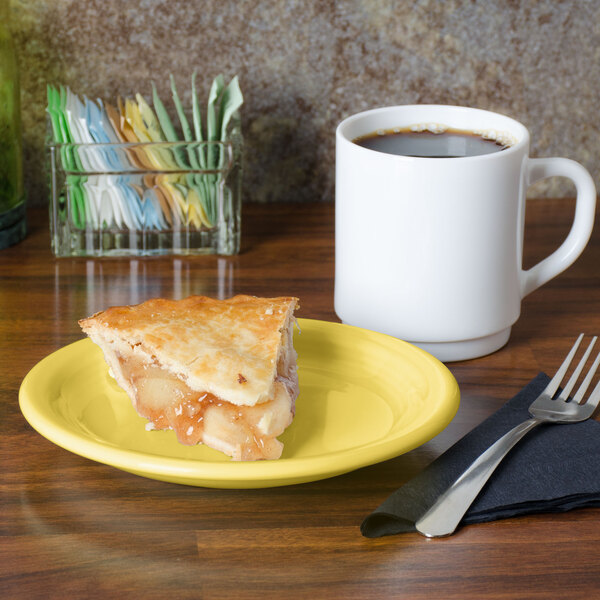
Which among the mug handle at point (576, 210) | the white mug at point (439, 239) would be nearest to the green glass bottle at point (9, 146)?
the white mug at point (439, 239)

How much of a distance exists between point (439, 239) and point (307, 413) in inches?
7.2

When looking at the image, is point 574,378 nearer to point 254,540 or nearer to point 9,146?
point 254,540

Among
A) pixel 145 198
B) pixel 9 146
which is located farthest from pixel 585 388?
pixel 9 146

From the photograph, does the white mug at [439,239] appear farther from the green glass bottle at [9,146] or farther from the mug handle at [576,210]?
the green glass bottle at [9,146]

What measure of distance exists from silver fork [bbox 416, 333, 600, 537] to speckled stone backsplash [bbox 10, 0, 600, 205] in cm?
46

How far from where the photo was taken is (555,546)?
1.82ft

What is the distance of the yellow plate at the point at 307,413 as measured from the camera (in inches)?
21.5

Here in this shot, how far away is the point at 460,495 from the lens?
575 mm

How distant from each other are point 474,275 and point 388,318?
0.26 feet

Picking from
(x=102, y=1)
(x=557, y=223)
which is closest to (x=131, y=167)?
(x=102, y=1)

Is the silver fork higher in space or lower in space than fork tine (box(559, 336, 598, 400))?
lower

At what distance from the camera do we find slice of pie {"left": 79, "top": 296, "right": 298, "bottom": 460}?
604mm

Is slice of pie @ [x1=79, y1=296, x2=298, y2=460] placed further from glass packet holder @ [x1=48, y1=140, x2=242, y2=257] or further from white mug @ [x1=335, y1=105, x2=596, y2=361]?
glass packet holder @ [x1=48, y1=140, x2=242, y2=257]

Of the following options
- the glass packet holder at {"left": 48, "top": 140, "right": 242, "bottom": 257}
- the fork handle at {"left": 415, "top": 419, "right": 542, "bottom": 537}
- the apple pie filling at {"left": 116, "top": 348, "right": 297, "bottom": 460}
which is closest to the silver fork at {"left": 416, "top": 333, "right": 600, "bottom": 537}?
the fork handle at {"left": 415, "top": 419, "right": 542, "bottom": 537}
